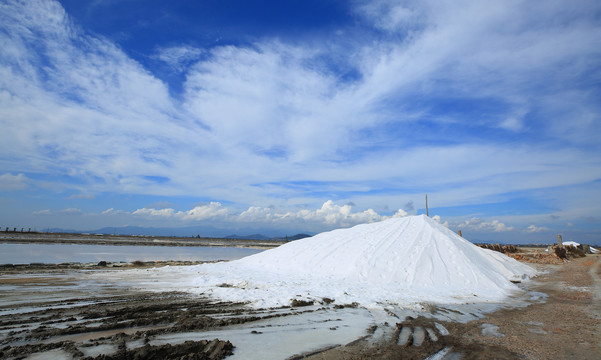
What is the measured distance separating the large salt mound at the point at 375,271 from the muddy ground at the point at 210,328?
5.84ft

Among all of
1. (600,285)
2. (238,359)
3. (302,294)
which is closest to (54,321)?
(238,359)

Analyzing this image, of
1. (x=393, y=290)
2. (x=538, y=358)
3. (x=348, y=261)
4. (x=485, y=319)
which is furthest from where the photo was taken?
(x=348, y=261)

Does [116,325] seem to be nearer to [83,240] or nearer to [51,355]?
[51,355]

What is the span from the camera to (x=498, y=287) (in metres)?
11.3

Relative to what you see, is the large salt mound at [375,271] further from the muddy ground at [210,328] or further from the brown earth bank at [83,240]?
the brown earth bank at [83,240]

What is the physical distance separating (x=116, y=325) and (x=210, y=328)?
1.66 metres

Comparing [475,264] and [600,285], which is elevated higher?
[475,264]

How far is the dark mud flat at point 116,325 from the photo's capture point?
14.2 feet

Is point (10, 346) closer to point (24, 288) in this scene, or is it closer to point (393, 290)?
point (24, 288)

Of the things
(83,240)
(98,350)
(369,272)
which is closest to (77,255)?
(369,272)

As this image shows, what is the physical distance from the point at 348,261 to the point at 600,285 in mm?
10379

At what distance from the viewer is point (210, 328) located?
564cm

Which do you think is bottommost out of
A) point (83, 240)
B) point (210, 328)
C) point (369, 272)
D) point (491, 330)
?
point (83, 240)

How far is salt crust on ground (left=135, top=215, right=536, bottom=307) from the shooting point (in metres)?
9.38
